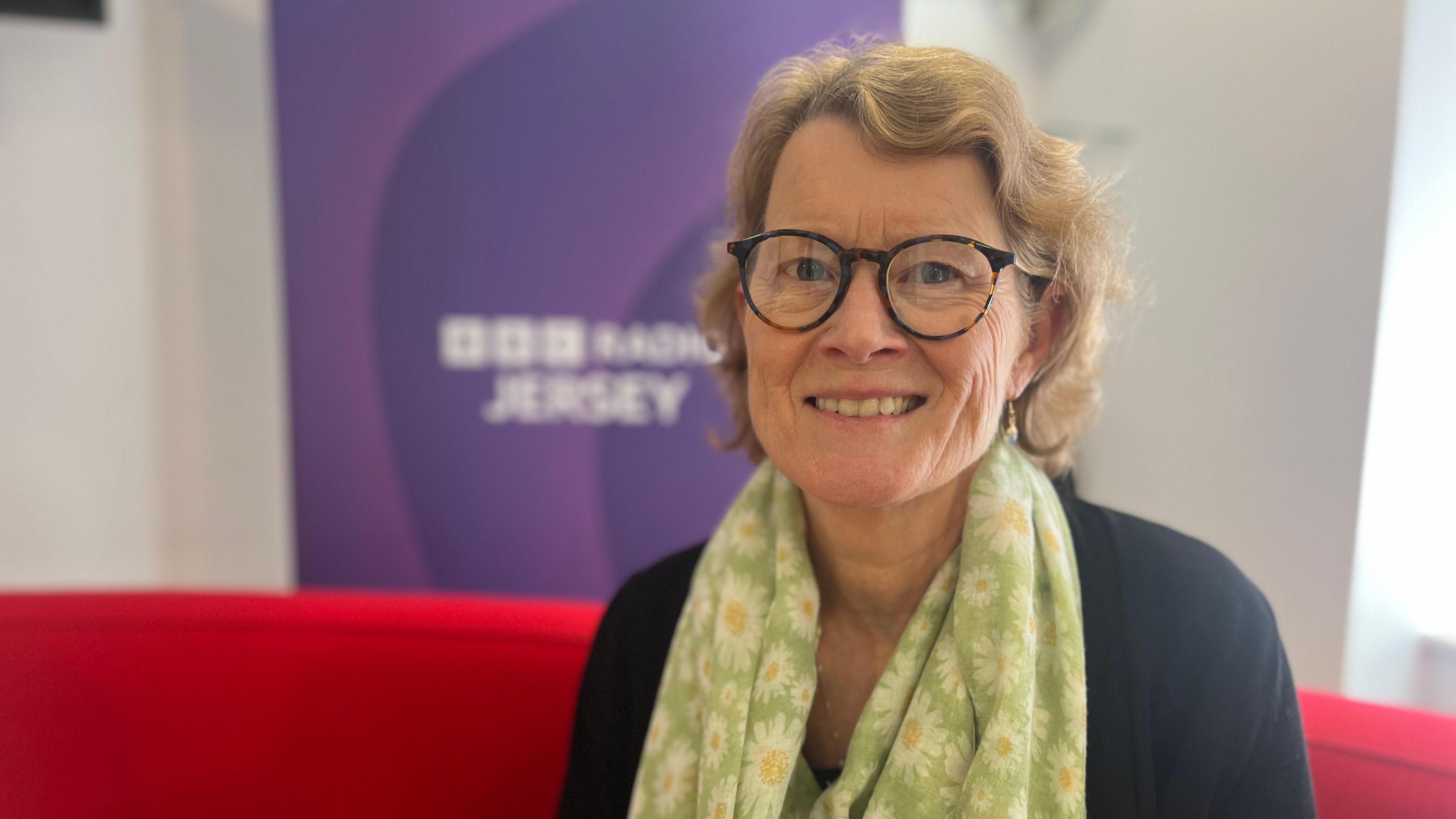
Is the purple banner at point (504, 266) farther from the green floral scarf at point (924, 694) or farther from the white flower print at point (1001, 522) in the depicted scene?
the white flower print at point (1001, 522)

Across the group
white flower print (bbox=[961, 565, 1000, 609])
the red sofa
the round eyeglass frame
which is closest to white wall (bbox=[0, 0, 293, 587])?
the red sofa

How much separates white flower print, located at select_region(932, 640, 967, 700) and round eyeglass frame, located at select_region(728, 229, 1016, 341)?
0.41 metres

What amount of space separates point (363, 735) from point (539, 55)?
181 cm

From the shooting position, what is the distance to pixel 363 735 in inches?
58.5

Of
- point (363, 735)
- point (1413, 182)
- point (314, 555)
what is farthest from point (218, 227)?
point (1413, 182)

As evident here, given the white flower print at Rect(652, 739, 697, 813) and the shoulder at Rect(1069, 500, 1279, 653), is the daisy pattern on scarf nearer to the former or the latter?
the shoulder at Rect(1069, 500, 1279, 653)

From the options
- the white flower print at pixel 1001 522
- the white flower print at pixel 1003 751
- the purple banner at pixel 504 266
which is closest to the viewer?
the white flower print at pixel 1003 751

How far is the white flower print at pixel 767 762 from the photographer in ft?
3.34

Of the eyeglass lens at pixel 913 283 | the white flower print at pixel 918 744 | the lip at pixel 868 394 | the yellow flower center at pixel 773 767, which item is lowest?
the yellow flower center at pixel 773 767

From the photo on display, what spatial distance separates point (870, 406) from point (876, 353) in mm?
67

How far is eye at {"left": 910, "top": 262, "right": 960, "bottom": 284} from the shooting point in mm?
975

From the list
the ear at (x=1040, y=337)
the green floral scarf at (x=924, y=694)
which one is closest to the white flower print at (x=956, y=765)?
the green floral scarf at (x=924, y=694)

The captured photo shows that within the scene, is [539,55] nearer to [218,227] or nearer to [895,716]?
[218,227]

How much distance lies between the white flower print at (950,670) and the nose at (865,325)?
0.39 metres
